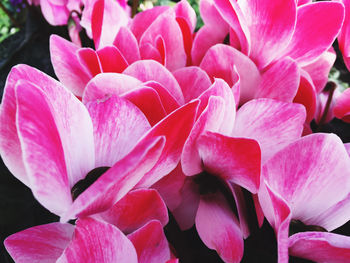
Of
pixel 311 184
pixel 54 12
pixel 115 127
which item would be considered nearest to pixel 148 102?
pixel 115 127

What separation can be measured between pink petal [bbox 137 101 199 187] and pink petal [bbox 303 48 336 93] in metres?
0.21

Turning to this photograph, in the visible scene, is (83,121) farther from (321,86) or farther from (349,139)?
(349,139)

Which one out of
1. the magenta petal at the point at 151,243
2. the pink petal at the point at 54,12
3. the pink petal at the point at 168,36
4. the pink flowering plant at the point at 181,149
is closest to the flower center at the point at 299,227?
the pink flowering plant at the point at 181,149

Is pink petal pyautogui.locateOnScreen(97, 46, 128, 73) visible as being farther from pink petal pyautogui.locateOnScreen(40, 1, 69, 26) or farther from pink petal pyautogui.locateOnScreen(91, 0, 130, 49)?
pink petal pyautogui.locateOnScreen(40, 1, 69, 26)

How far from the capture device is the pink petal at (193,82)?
0.35 metres

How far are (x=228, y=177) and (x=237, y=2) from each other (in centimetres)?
17

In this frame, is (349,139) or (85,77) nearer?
(85,77)

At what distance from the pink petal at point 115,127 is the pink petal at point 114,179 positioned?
2.3 inches

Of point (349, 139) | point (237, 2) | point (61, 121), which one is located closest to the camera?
point (61, 121)

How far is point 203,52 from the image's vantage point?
431 mm

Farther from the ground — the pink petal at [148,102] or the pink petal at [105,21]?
the pink petal at [105,21]

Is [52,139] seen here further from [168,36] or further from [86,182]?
[168,36]

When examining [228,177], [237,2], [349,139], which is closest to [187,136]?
[228,177]

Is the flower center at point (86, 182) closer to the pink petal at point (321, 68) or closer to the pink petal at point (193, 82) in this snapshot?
the pink petal at point (193, 82)
